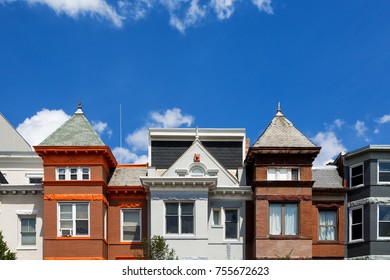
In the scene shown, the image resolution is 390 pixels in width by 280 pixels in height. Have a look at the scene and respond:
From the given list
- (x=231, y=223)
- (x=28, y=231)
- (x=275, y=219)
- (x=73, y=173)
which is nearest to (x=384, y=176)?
(x=275, y=219)

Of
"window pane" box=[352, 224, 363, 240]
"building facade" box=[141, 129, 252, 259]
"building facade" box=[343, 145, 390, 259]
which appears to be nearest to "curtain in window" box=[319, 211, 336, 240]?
"building facade" box=[343, 145, 390, 259]

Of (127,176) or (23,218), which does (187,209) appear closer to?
(127,176)

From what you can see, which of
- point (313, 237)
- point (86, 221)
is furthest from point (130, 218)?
point (313, 237)

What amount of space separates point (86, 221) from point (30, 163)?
27.2ft

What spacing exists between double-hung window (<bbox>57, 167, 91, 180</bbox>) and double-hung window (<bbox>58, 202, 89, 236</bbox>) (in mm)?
1430

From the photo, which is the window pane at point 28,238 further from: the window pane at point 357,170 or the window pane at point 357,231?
the window pane at point 357,170

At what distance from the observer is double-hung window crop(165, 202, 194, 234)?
3073 centimetres

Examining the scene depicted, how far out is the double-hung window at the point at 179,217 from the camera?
101 ft

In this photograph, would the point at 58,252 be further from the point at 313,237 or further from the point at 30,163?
the point at 313,237

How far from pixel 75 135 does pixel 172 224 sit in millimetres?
7470

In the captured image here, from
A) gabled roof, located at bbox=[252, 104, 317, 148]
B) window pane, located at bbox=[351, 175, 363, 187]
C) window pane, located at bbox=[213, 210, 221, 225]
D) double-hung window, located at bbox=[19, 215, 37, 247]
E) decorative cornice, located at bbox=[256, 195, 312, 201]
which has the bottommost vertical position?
double-hung window, located at bbox=[19, 215, 37, 247]

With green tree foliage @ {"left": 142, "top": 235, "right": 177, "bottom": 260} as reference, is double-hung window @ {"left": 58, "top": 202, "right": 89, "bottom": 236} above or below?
above

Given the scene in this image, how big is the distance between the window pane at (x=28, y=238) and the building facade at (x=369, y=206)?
1787 cm

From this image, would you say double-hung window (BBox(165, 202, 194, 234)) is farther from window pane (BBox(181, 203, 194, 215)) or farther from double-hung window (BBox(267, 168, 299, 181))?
double-hung window (BBox(267, 168, 299, 181))
